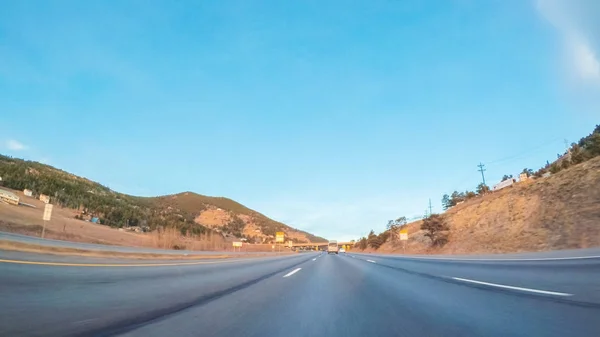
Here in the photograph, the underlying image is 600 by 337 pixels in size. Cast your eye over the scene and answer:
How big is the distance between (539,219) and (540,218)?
0.12 metres

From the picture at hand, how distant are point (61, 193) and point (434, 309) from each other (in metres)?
75.4

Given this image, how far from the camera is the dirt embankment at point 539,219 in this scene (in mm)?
23016

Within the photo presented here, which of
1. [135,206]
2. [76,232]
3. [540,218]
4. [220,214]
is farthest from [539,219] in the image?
[220,214]

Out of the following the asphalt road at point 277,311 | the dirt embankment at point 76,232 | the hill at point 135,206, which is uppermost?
the hill at point 135,206

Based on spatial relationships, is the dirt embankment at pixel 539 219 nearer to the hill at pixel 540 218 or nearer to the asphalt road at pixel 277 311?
the hill at pixel 540 218

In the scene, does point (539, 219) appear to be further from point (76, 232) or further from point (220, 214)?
point (220, 214)

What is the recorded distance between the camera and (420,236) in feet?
196

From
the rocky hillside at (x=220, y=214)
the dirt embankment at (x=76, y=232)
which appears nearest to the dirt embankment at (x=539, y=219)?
the dirt embankment at (x=76, y=232)

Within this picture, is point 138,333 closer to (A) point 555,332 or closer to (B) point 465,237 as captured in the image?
(A) point 555,332

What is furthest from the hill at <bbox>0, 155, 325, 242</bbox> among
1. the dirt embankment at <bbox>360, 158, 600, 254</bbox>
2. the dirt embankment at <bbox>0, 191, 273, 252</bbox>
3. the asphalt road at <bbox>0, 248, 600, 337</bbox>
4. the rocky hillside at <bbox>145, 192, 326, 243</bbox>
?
the asphalt road at <bbox>0, 248, 600, 337</bbox>

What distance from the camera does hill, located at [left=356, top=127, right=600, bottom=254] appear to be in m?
23.2

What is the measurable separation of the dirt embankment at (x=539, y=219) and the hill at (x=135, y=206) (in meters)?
39.8

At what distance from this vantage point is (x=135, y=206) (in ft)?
313

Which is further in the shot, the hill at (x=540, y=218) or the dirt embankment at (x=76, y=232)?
the dirt embankment at (x=76, y=232)
